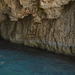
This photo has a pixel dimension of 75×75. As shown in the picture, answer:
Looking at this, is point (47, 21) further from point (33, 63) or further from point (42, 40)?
point (33, 63)

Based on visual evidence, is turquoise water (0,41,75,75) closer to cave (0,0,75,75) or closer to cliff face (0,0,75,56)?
cave (0,0,75,75)

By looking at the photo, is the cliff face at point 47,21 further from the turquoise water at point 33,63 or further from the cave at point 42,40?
the turquoise water at point 33,63

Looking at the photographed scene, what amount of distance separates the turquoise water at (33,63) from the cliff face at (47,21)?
2.70 ft

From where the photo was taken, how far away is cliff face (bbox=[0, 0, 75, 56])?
10.5 meters

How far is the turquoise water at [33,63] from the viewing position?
8438 millimetres

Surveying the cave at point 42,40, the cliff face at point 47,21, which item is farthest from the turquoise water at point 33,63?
the cliff face at point 47,21

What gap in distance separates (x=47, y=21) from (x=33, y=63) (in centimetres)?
394

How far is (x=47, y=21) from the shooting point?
1220 cm

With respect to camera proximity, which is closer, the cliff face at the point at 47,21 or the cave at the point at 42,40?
the cave at the point at 42,40

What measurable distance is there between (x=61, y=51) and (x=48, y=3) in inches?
143

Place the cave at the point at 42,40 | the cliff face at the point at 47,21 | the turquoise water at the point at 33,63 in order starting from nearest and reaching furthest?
1. the turquoise water at the point at 33,63
2. the cave at the point at 42,40
3. the cliff face at the point at 47,21

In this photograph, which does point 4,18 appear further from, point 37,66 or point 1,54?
point 37,66

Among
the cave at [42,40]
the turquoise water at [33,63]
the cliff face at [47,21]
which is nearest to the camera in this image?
the turquoise water at [33,63]

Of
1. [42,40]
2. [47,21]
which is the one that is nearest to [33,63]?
[42,40]
